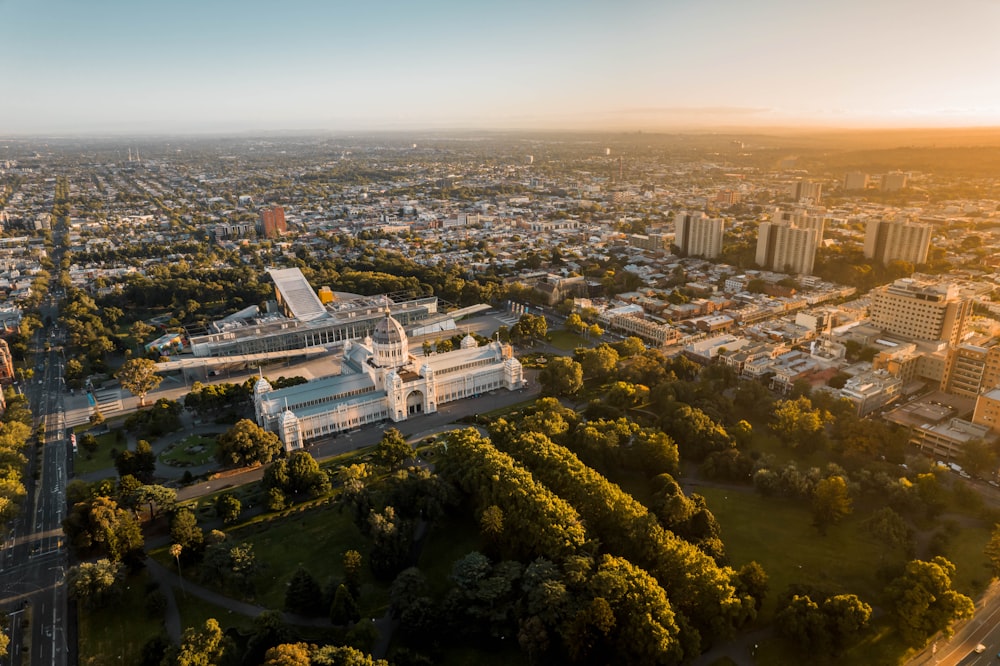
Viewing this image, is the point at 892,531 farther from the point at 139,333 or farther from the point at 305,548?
the point at 139,333

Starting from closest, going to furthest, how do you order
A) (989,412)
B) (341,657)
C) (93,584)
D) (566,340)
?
1. (341,657)
2. (93,584)
3. (989,412)
4. (566,340)

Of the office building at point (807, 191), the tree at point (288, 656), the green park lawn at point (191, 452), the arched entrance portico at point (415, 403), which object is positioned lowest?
the green park lawn at point (191, 452)

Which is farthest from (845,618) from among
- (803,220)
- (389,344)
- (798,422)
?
(803,220)

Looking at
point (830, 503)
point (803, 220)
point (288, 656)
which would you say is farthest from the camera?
point (803, 220)

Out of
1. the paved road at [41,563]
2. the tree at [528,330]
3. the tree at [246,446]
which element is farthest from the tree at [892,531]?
the paved road at [41,563]

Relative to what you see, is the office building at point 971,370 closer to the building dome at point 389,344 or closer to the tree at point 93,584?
the building dome at point 389,344

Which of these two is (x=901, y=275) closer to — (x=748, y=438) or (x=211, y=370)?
(x=748, y=438)

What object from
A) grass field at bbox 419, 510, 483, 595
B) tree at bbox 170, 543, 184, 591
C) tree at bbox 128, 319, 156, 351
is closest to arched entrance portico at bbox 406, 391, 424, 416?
grass field at bbox 419, 510, 483, 595
